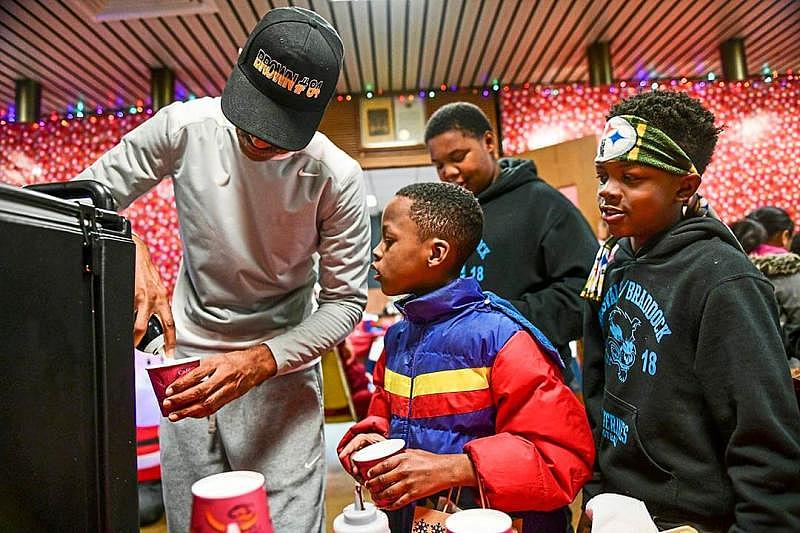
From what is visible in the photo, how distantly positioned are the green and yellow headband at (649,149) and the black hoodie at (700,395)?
0.13 metres

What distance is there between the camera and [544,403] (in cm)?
116

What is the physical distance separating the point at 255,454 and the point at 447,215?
74 centimetres

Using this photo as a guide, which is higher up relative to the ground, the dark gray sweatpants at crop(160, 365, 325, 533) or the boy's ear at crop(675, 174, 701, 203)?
the boy's ear at crop(675, 174, 701, 203)

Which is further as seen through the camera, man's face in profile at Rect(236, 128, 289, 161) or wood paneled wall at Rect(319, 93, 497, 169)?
wood paneled wall at Rect(319, 93, 497, 169)

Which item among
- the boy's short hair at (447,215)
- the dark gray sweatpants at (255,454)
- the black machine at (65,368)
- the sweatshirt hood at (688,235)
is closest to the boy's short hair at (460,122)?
the boy's short hair at (447,215)

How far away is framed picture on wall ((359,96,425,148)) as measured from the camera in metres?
6.11

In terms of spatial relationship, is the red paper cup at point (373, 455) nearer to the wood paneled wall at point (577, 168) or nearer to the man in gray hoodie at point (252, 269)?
the man in gray hoodie at point (252, 269)

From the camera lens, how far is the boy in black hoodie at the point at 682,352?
1029 millimetres

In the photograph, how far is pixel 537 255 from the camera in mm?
1879

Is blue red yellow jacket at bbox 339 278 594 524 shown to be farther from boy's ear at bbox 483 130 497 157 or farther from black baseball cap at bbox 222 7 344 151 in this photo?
boy's ear at bbox 483 130 497 157

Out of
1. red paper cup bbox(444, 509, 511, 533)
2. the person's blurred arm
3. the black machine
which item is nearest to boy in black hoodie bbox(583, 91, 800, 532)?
the person's blurred arm

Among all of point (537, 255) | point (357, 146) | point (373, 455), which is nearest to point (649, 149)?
point (537, 255)

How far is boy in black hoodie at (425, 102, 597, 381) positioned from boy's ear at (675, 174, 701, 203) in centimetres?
52

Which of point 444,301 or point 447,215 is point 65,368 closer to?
point 444,301
